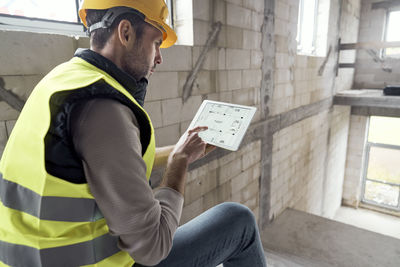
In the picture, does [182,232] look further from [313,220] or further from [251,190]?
[313,220]

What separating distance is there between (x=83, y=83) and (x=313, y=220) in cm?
419

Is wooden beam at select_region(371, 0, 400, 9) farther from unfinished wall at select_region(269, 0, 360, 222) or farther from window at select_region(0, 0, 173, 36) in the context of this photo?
window at select_region(0, 0, 173, 36)

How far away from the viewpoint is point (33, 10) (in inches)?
58.2

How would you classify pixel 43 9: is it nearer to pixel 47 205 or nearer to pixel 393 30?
pixel 47 205

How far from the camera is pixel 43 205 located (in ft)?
2.20

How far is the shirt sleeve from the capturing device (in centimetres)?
66

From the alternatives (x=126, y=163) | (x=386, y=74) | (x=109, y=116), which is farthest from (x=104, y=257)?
(x=386, y=74)

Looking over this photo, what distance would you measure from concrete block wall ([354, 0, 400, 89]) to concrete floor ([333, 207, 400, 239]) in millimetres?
3643

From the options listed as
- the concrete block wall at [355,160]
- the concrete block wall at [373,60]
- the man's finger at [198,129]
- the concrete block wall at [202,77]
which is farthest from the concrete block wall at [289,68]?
the concrete block wall at [355,160]

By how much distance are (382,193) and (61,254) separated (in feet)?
30.2

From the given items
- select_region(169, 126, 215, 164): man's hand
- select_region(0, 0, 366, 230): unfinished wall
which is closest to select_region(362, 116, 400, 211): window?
select_region(0, 0, 366, 230): unfinished wall

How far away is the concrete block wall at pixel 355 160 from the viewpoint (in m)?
7.64

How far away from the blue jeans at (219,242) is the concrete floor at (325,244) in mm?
1617

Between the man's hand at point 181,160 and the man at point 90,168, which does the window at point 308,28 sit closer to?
the man's hand at point 181,160
